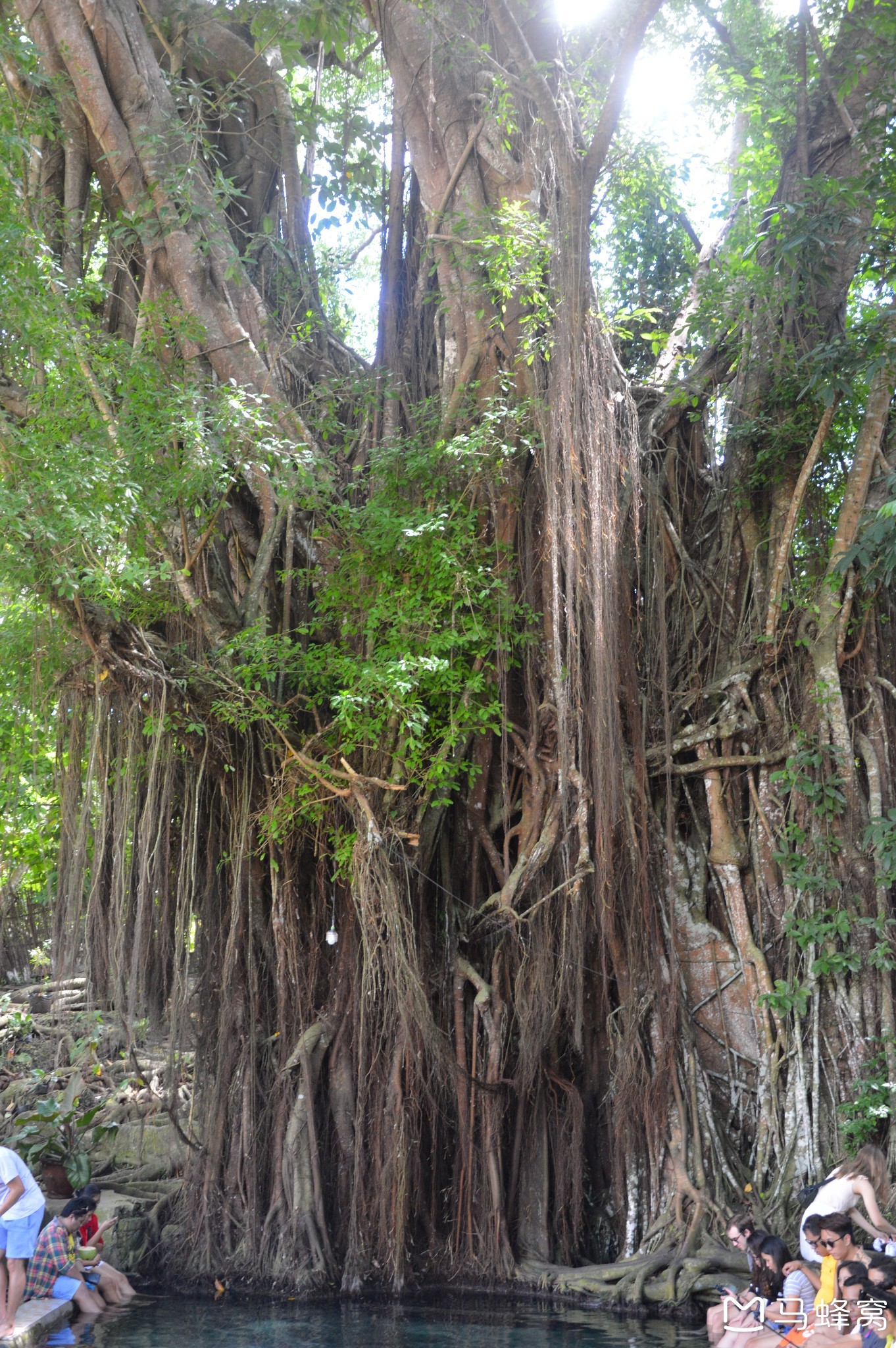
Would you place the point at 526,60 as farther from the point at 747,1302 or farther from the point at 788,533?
the point at 747,1302

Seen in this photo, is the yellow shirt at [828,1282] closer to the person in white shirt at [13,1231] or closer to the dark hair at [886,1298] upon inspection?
the dark hair at [886,1298]

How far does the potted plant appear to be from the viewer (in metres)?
6.54

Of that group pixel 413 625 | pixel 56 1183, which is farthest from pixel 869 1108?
pixel 56 1183

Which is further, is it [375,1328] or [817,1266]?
[375,1328]

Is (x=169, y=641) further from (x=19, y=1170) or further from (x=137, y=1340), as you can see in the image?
(x=137, y=1340)

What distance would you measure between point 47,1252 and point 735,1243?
292 centimetres

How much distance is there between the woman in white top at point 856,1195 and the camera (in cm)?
411

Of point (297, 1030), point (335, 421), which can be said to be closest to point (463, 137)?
point (335, 421)

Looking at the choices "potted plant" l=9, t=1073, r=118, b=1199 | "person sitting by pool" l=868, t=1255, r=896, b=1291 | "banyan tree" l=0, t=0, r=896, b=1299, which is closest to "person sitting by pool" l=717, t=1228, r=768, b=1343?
"banyan tree" l=0, t=0, r=896, b=1299

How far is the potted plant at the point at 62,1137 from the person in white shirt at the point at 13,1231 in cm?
209

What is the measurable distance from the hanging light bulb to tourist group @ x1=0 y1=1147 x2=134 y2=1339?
5.22 ft

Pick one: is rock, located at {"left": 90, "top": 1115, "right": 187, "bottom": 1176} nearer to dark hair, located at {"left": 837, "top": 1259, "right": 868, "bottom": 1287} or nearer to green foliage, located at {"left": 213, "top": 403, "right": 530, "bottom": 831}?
green foliage, located at {"left": 213, "top": 403, "right": 530, "bottom": 831}

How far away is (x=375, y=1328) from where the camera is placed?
4.61 m

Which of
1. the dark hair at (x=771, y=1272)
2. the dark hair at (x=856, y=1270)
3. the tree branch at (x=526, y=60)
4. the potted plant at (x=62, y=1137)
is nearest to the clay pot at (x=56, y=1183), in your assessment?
the potted plant at (x=62, y=1137)
